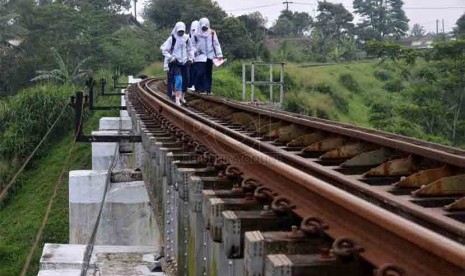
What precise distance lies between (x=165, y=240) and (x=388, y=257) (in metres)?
3.28

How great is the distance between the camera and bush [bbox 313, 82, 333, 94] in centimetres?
3718

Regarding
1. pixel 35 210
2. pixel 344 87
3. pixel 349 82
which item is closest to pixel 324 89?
pixel 344 87

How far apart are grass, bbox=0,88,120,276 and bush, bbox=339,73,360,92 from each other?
2520cm

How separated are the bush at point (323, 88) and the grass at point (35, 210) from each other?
17.3 meters

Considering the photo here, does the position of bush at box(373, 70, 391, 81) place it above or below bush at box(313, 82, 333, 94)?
above

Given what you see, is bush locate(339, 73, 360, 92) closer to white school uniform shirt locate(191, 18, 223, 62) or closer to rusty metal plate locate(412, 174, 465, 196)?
white school uniform shirt locate(191, 18, 223, 62)

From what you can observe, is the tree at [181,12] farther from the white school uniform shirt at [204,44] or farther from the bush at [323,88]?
the white school uniform shirt at [204,44]

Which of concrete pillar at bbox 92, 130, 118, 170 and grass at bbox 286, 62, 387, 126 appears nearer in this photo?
concrete pillar at bbox 92, 130, 118, 170

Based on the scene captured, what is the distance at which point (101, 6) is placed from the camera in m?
60.1

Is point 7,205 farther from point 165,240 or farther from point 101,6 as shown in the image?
point 101,6

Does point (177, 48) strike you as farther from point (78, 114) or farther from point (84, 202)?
point (84, 202)

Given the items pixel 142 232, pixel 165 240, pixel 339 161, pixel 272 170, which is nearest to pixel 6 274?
pixel 142 232

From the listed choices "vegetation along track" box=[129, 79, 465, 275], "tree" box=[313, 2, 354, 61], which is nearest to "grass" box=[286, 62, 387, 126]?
"tree" box=[313, 2, 354, 61]

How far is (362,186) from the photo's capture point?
3250mm
